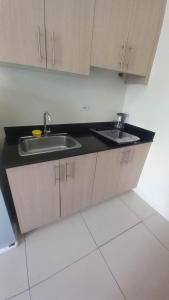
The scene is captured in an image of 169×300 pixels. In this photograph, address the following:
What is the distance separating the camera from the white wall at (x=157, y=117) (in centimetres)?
143

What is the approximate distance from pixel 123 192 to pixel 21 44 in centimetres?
194

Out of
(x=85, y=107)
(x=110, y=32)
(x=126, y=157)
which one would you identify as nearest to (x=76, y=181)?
(x=126, y=157)

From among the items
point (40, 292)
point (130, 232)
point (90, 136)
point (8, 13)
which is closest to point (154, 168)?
point (130, 232)

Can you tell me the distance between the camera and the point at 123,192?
192cm

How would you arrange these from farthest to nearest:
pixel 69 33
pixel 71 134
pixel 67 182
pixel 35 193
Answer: pixel 71 134 → pixel 67 182 → pixel 35 193 → pixel 69 33

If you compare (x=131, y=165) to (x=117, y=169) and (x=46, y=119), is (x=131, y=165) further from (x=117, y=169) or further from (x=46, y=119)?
(x=46, y=119)

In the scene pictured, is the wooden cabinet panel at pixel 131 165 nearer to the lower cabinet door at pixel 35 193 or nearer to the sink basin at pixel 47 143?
the sink basin at pixel 47 143

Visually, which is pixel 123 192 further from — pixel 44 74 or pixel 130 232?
pixel 44 74

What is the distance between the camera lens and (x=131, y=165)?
1676 millimetres

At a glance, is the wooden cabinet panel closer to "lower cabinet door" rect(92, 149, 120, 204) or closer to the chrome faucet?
"lower cabinet door" rect(92, 149, 120, 204)

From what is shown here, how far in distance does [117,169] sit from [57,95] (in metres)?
1.08

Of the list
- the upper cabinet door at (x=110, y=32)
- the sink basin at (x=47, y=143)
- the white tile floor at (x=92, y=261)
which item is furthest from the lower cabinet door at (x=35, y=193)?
the upper cabinet door at (x=110, y=32)

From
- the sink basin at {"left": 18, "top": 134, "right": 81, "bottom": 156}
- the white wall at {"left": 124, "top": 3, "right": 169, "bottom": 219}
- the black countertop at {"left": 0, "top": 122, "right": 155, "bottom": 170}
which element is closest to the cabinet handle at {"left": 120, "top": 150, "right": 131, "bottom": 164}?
the black countertop at {"left": 0, "top": 122, "right": 155, "bottom": 170}

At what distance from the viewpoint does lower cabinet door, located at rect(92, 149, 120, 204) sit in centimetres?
138
